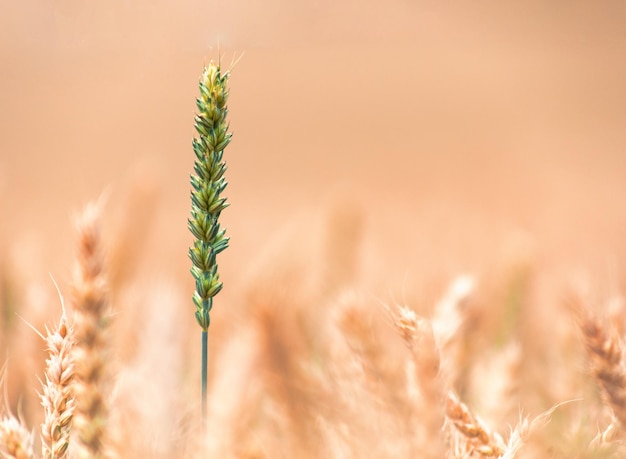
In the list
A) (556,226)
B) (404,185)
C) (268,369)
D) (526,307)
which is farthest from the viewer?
(404,185)

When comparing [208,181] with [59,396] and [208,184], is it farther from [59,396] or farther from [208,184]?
[59,396]

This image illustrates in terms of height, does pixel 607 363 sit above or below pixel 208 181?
below

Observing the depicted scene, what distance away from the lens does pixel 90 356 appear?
1.53ft

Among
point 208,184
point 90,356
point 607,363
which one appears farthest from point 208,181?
point 607,363

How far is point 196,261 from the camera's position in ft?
1.31

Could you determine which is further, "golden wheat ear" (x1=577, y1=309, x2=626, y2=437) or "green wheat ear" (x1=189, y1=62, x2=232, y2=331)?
"golden wheat ear" (x1=577, y1=309, x2=626, y2=437)

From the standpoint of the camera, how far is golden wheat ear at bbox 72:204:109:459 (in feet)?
1.50

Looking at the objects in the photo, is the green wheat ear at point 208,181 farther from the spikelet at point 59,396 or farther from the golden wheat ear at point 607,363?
the golden wheat ear at point 607,363

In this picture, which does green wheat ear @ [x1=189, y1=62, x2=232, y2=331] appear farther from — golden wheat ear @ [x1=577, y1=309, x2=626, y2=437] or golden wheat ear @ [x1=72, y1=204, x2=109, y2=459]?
golden wheat ear @ [x1=577, y1=309, x2=626, y2=437]

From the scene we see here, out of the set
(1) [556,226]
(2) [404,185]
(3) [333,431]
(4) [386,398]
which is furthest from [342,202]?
(2) [404,185]

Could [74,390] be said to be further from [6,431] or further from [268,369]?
[268,369]

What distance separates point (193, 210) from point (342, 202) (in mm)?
1094

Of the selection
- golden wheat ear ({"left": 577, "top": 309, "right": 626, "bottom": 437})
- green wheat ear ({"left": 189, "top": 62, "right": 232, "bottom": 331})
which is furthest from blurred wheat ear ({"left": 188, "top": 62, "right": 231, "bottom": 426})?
golden wheat ear ({"left": 577, "top": 309, "right": 626, "bottom": 437})

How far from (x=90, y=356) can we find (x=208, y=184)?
0.52ft
